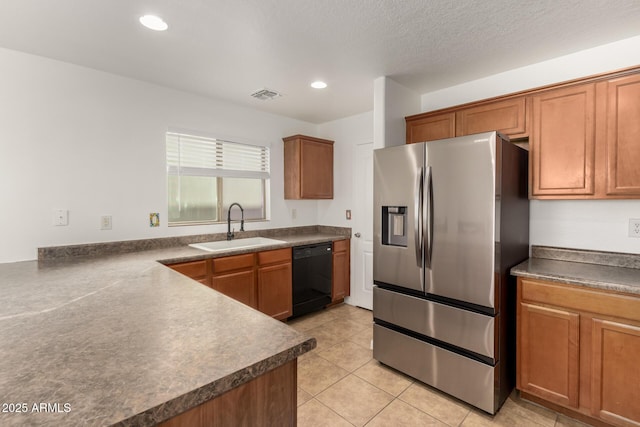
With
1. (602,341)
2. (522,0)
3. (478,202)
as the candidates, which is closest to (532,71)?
(522,0)

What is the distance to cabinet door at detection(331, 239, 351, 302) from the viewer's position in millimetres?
3730

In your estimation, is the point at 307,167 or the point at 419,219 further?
the point at 307,167

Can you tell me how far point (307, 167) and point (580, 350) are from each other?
298 centimetres

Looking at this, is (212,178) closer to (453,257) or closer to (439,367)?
(453,257)

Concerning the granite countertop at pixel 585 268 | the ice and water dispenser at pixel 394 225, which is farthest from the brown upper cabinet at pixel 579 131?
the ice and water dispenser at pixel 394 225

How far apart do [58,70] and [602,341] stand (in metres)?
4.14

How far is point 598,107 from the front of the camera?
1.95 meters

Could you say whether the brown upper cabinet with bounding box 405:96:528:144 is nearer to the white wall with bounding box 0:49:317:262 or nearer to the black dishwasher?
the black dishwasher

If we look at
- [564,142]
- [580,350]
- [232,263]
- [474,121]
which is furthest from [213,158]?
[580,350]

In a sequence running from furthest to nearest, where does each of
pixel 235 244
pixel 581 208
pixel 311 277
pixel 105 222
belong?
pixel 311 277, pixel 235 244, pixel 105 222, pixel 581 208

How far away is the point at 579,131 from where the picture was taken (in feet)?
6.61

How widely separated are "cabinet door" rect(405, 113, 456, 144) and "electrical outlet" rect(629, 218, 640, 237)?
4.38 feet

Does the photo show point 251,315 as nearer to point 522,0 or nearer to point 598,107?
point 522,0

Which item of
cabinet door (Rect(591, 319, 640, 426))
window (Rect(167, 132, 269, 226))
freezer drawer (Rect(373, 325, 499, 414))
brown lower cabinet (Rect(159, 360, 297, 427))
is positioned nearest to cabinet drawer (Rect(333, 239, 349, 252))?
window (Rect(167, 132, 269, 226))
